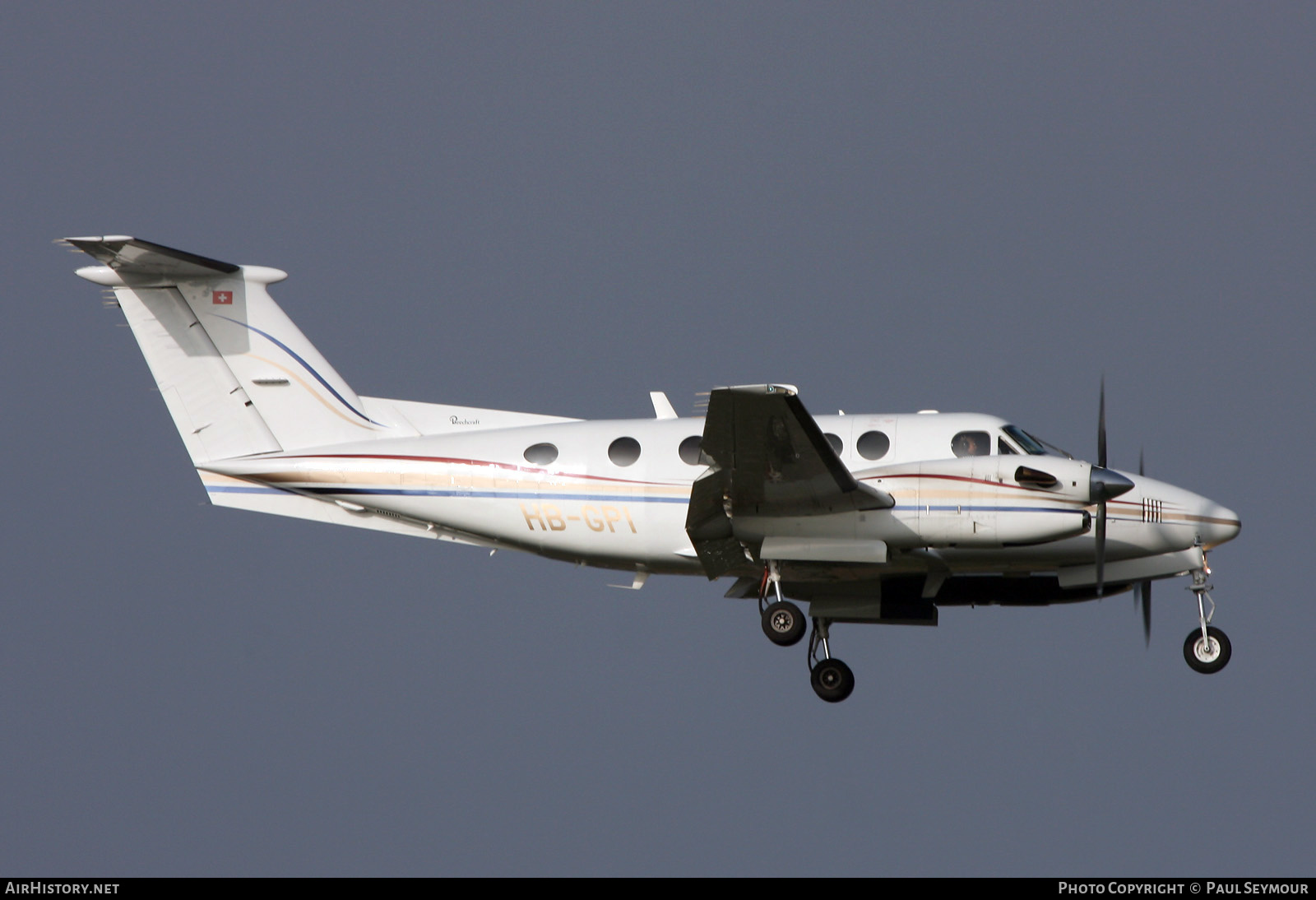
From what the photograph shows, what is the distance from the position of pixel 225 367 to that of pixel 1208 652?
1236 centimetres

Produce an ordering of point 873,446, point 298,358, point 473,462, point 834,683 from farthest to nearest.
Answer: point 298,358 < point 834,683 < point 473,462 < point 873,446

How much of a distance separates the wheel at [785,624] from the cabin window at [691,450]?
1.93m

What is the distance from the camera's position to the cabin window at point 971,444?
17.0 meters

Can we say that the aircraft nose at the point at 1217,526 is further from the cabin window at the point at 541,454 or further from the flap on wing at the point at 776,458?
the cabin window at the point at 541,454

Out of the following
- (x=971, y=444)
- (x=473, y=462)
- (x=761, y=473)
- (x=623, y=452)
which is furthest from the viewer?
(x=473, y=462)

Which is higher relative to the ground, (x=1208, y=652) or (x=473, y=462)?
(x=473, y=462)

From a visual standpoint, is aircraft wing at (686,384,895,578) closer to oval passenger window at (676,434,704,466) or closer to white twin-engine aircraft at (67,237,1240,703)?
white twin-engine aircraft at (67,237,1240,703)

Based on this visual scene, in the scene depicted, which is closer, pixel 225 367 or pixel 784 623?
pixel 784 623

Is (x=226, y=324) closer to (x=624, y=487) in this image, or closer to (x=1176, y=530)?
(x=624, y=487)

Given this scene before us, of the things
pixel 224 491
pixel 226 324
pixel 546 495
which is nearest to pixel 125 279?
pixel 226 324

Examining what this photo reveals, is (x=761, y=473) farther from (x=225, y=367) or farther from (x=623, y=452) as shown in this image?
(x=225, y=367)

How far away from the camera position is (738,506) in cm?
1662

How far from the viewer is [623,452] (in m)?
17.4

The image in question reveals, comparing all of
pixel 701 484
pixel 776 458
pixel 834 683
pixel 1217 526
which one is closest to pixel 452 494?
pixel 701 484
